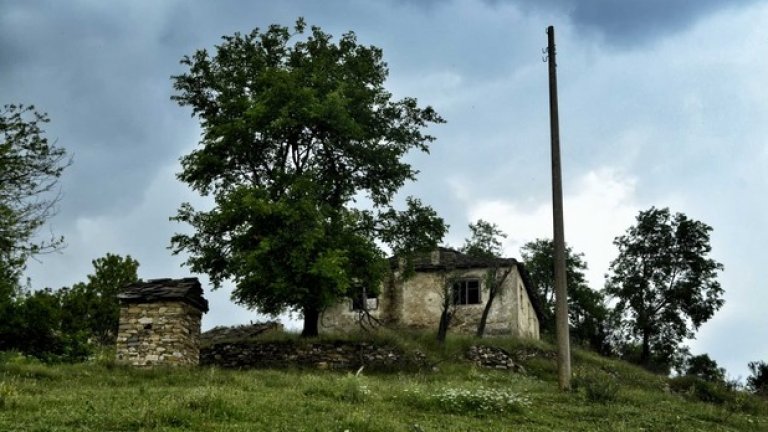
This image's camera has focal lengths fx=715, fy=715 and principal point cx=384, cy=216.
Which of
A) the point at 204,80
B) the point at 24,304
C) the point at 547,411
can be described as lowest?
the point at 547,411

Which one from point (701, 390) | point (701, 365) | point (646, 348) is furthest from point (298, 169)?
point (701, 365)

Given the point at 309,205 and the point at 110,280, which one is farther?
the point at 110,280

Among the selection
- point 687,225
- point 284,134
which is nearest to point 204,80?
point 284,134

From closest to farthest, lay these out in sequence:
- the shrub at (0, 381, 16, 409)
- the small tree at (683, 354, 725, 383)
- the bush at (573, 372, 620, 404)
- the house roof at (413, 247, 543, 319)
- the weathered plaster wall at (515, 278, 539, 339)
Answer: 1. the shrub at (0, 381, 16, 409)
2. the bush at (573, 372, 620, 404)
3. the house roof at (413, 247, 543, 319)
4. the weathered plaster wall at (515, 278, 539, 339)
5. the small tree at (683, 354, 725, 383)

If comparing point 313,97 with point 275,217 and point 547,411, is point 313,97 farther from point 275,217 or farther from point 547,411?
point 547,411

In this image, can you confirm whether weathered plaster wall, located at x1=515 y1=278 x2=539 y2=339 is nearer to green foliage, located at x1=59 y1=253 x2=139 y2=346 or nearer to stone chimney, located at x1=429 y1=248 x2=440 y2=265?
stone chimney, located at x1=429 y1=248 x2=440 y2=265

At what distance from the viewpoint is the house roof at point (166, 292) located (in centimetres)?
2312

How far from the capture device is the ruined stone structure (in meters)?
22.8

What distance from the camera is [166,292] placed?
2336 centimetres

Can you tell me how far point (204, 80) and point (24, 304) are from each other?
1193 cm

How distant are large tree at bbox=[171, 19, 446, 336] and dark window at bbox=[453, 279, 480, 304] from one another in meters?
8.67


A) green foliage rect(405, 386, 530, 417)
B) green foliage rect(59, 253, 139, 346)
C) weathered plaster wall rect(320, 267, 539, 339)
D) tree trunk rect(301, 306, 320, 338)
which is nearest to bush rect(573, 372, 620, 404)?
green foliage rect(405, 386, 530, 417)

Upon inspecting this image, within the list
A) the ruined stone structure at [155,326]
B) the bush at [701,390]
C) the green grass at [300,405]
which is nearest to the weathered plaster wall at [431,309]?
the bush at [701,390]

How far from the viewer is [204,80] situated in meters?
31.0
